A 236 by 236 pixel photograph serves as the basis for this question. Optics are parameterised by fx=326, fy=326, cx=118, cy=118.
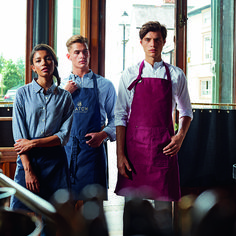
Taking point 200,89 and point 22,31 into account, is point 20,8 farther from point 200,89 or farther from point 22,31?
point 200,89

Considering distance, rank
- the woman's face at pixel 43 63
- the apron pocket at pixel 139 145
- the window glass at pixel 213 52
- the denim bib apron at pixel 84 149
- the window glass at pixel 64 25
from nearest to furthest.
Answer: the woman's face at pixel 43 63
the apron pocket at pixel 139 145
the denim bib apron at pixel 84 149
the window glass at pixel 64 25
the window glass at pixel 213 52

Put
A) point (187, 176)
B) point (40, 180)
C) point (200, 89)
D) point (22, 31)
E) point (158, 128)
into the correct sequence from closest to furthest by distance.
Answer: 1. point (40, 180)
2. point (158, 128)
3. point (22, 31)
4. point (187, 176)
5. point (200, 89)

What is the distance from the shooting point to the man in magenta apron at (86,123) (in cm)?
212

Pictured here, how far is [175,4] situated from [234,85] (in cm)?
102

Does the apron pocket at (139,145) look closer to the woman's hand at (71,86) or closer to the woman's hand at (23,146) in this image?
the woman's hand at (71,86)

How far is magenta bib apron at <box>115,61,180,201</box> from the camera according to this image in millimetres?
2004

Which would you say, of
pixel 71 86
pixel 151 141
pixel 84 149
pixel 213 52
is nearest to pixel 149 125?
pixel 151 141

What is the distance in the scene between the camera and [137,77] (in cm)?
209

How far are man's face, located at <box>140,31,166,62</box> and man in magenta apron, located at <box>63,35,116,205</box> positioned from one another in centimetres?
39

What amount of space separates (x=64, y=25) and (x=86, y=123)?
3.56ft

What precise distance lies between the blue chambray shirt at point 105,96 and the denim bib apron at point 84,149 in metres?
0.05

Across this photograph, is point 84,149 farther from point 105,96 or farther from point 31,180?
point 31,180

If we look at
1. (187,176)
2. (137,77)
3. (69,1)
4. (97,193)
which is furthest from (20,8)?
(97,193)

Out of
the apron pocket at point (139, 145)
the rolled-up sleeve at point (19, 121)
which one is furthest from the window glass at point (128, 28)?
the rolled-up sleeve at point (19, 121)
